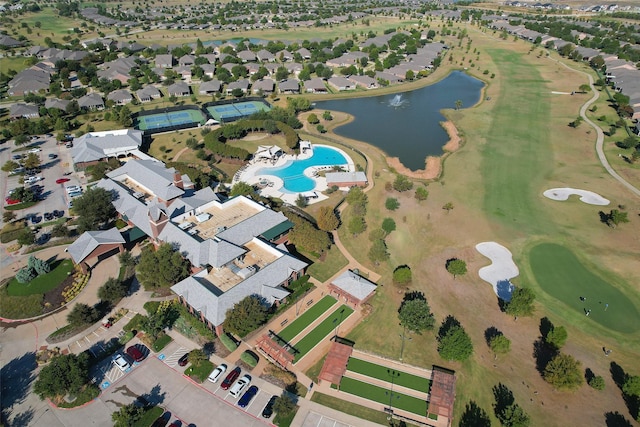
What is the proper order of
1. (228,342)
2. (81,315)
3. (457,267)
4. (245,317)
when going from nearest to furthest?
(245,317), (228,342), (81,315), (457,267)

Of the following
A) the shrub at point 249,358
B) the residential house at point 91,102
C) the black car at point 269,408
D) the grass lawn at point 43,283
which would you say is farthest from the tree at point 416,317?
the residential house at point 91,102

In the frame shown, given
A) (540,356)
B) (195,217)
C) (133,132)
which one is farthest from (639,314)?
(133,132)

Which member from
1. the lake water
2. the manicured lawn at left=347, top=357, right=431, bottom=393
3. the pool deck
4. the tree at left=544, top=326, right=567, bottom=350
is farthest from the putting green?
the pool deck

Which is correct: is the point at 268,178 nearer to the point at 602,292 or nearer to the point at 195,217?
the point at 195,217

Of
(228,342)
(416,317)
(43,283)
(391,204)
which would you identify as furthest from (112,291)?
(391,204)

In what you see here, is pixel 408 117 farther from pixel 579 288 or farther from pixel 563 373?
pixel 563 373
